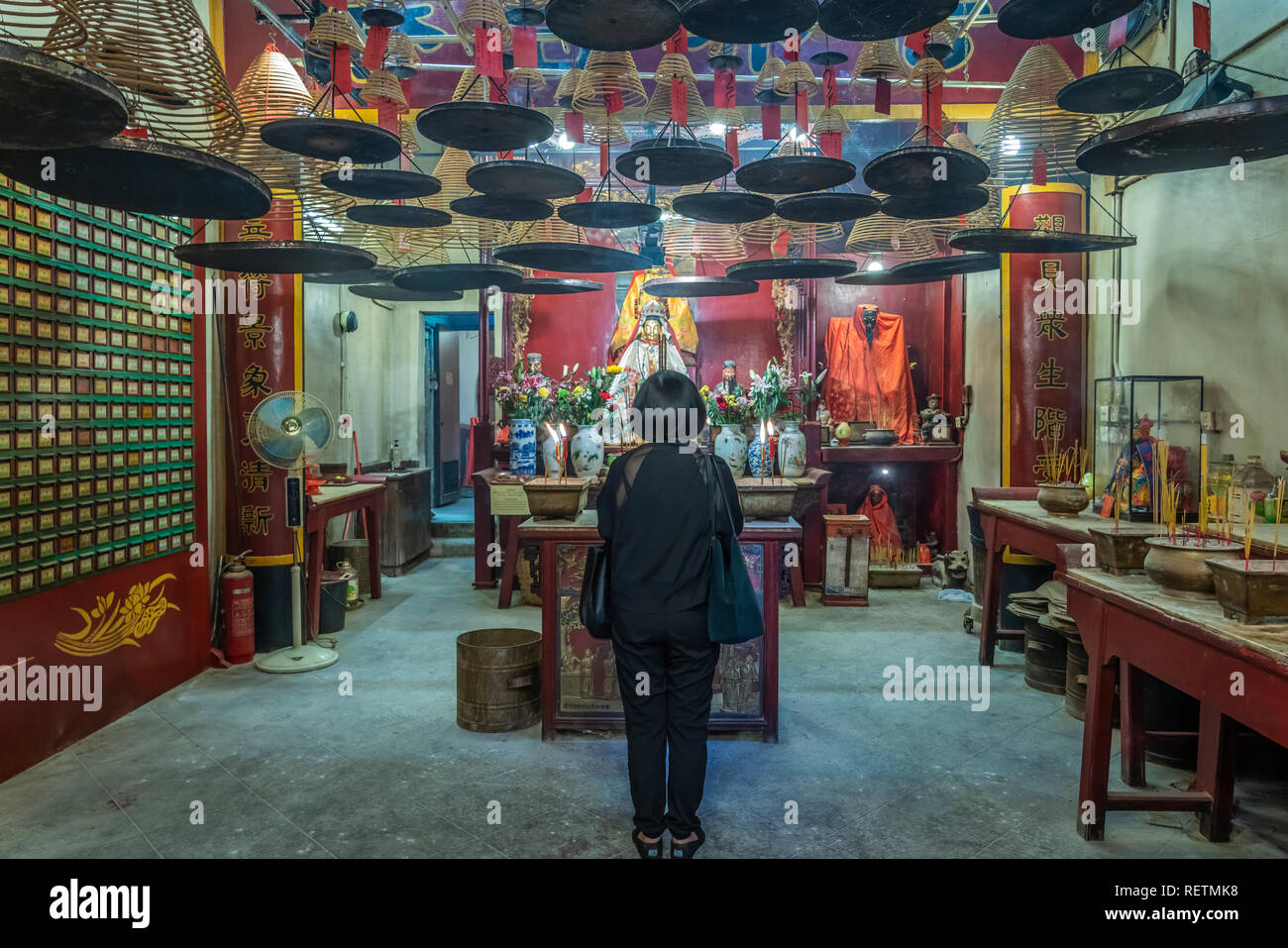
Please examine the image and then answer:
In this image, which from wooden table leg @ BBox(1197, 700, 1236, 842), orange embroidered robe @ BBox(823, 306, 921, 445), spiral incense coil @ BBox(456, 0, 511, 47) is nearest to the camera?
wooden table leg @ BBox(1197, 700, 1236, 842)

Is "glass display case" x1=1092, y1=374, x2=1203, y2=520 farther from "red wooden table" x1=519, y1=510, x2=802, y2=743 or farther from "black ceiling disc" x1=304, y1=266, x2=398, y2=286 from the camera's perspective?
"black ceiling disc" x1=304, y1=266, x2=398, y2=286

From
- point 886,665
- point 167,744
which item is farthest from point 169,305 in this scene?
point 886,665

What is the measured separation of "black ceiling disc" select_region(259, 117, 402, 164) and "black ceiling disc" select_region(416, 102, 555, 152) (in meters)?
0.18

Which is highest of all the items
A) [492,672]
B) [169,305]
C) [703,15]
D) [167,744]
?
[703,15]

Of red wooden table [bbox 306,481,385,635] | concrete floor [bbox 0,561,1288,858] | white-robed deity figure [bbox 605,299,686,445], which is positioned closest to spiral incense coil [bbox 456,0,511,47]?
red wooden table [bbox 306,481,385,635]

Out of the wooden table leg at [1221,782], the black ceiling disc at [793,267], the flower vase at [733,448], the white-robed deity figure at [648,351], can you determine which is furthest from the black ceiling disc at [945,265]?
the wooden table leg at [1221,782]

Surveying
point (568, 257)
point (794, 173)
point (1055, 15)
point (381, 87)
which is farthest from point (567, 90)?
point (1055, 15)

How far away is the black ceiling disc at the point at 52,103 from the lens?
5.76 ft

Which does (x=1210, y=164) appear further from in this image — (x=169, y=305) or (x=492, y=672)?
(x=169, y=305)

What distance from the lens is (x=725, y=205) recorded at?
4.20 metres

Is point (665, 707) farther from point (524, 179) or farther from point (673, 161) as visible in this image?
point (524, 179)

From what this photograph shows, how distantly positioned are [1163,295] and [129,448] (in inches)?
245

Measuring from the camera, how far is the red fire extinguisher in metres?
5.50

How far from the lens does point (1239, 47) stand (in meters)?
4.54
